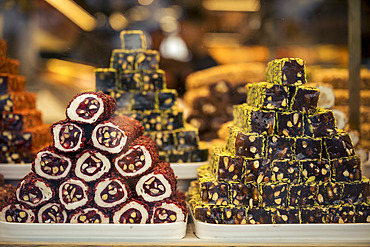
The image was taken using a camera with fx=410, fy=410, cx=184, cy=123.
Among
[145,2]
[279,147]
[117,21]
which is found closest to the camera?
[279,147]

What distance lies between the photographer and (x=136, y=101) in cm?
279

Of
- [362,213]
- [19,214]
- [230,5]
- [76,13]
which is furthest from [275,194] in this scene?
[230,5]

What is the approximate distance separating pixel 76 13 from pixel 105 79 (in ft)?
2.04

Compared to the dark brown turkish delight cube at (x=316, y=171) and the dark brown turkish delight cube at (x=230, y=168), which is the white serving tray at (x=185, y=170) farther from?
the dark brown turkish delight cube at (x=316, y=171)

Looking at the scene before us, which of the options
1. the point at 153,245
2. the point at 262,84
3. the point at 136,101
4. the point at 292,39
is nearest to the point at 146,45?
the point at 136,101

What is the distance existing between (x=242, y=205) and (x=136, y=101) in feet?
3.63

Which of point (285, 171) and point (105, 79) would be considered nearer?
point (285, 171)

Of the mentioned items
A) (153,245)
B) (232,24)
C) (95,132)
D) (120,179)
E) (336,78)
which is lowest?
(153,245)

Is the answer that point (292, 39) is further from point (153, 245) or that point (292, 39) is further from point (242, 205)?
point (153, 245)

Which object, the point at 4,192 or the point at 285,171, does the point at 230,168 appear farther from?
the point at 4,192

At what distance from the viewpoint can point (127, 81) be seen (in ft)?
9.21

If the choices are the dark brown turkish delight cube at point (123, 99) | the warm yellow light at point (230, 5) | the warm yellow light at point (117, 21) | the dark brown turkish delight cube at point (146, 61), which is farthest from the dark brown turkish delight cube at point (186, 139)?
the warm yellow light at point (230, 5)

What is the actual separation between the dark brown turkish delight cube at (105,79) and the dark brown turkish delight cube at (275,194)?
1.29 metres

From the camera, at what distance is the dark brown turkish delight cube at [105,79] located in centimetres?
278
